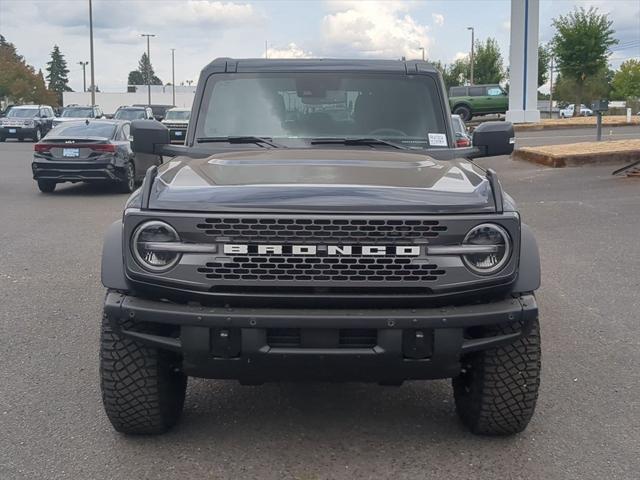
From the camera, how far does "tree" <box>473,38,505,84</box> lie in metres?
62.6

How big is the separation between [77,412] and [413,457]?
188cm

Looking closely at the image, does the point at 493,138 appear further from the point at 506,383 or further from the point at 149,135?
the point at 149,135

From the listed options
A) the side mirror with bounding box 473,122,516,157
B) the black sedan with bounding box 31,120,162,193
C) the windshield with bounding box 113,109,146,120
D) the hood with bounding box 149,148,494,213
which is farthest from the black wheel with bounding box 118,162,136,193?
the windshield with bounding box 113,109,146,120

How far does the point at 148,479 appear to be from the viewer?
3.51m

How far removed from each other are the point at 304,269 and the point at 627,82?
96.5 metres

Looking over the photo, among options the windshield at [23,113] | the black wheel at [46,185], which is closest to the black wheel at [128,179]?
the black wheel at [46,185]

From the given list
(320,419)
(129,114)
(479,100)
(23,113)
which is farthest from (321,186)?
(23,113)

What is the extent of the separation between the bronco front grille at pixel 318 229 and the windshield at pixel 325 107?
62.9 inches

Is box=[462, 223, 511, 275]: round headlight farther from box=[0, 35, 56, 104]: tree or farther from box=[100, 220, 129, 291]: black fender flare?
box=[0, 35, 56, 104]: tree

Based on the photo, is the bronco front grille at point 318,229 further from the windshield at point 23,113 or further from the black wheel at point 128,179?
the windshield at point 23,113

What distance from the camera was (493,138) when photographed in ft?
16.1

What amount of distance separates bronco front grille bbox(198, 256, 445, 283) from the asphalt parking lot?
95 centimetres

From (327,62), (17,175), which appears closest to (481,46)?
(17,175)

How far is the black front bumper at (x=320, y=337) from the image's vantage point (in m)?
3.31
